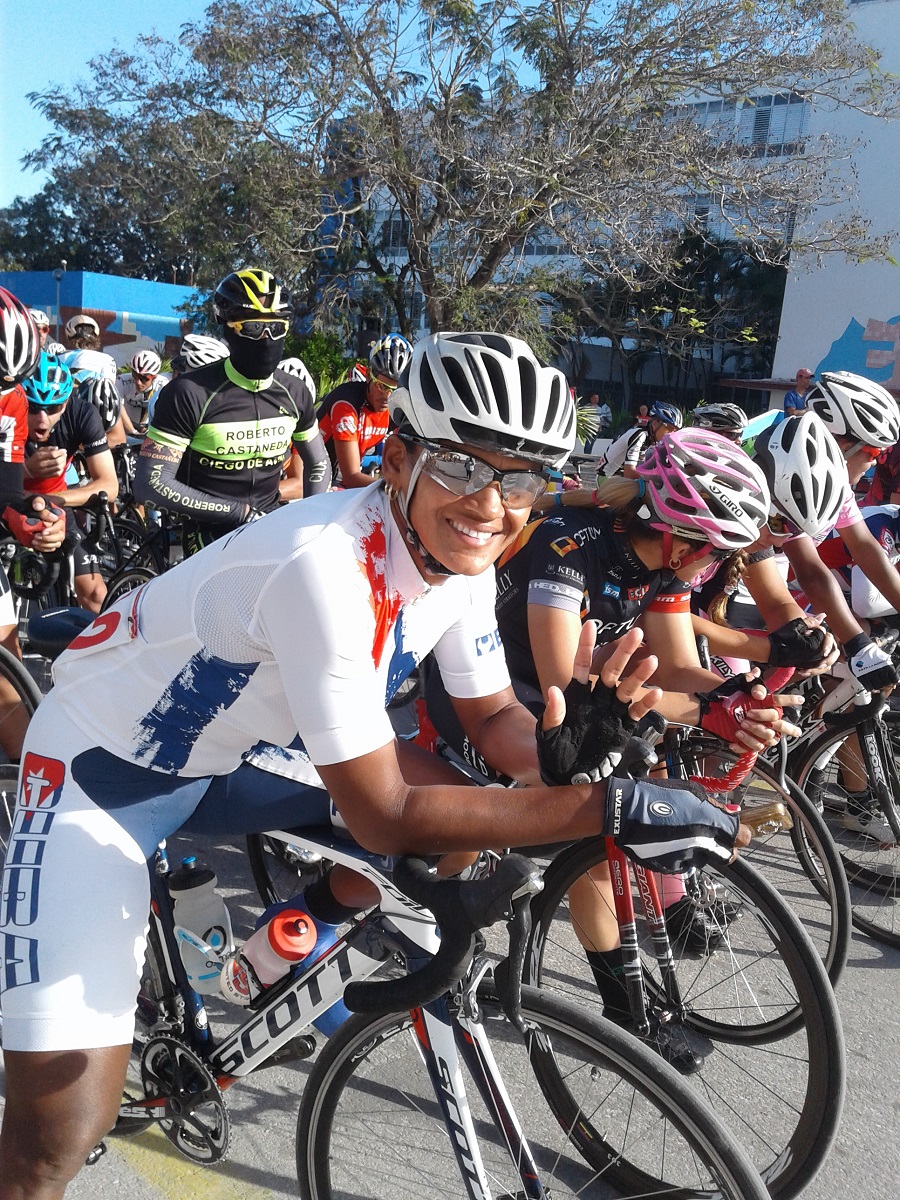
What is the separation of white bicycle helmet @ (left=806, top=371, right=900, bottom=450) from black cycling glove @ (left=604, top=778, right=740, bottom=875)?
387cm

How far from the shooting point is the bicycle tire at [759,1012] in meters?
2.55

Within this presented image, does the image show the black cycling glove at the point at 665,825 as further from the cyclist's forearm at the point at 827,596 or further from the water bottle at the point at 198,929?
the cyclist's forearm at the point at 827,596

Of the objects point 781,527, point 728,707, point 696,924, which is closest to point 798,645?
point 728,707

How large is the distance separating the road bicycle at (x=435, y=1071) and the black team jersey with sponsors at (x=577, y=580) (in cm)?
130

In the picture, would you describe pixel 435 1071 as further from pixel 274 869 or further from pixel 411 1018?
pixel 274 869

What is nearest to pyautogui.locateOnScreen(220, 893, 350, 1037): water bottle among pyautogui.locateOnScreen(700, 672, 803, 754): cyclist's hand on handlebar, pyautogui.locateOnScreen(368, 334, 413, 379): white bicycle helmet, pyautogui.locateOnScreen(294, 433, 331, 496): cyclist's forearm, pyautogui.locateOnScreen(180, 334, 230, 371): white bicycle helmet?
pyautogui.locateOnScreen(700, 672, 803, 754): cyclist's hand on handlebar

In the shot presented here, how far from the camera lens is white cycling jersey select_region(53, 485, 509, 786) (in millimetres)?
1767

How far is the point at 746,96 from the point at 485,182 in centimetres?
→ 523

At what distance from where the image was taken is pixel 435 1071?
6.81ft

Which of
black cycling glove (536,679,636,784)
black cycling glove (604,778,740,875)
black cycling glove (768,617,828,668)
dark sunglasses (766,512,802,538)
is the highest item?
dark sunglasses (766,512,802,538)

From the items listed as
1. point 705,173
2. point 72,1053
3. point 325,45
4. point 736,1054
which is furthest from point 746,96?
point 72,1053

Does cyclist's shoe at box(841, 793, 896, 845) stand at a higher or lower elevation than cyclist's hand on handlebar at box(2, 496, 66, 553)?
lower

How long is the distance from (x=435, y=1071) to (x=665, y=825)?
2.66ft

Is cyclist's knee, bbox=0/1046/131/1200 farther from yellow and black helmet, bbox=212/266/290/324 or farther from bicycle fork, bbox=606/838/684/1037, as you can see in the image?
yellow and black helmet, bbox=212/266/290/324
